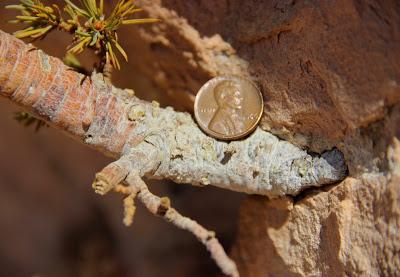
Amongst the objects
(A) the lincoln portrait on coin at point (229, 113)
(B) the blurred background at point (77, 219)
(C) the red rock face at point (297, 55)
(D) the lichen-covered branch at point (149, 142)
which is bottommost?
(B) the blurred background at point (77, 219)

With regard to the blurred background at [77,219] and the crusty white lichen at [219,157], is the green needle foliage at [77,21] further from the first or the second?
the blurred background at [77,219]

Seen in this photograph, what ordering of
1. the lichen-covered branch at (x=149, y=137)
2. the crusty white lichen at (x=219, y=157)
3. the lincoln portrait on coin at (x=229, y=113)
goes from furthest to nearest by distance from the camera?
the lincoln portrait on coin at (x=229, y=113) < the crusty white lichen at (x=219, y=157) < the lichen-covered branch at (x=149, y=137)

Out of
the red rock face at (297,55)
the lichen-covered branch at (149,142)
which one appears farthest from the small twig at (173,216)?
the red rock face at (297,55)

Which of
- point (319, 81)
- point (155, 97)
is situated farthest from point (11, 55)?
point (319, 81)

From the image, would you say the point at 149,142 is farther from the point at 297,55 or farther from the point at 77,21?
the point at 297,55

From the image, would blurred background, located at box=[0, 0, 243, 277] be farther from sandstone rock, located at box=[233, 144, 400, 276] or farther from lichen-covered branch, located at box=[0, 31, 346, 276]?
lichen-covered branch, located at box=[0, 31, 346, 276]

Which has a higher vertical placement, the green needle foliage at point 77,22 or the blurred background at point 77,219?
the green needle foliage at point 77,22

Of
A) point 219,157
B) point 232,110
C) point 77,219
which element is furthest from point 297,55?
point 77,219

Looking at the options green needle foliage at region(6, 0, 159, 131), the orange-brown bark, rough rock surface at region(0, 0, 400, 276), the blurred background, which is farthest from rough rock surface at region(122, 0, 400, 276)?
the blurred background
